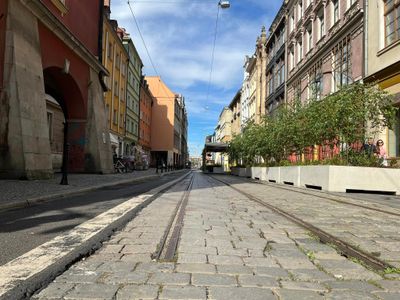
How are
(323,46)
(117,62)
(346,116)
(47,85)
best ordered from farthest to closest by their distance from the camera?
1. (117,62)
2. (323,46)
3. (47,85)
4. (346,116)

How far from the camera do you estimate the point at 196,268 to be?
4.30m

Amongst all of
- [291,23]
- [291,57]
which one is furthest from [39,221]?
[291,23]

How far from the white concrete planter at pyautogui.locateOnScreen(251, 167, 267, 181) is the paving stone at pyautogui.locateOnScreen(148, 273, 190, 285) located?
25.0 meters

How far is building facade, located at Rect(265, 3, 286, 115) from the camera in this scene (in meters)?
42.4

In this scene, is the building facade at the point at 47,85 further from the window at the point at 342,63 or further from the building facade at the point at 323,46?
the window at the point at 342,63

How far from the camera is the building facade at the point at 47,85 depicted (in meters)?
14.5

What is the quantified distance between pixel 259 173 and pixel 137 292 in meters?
27.5

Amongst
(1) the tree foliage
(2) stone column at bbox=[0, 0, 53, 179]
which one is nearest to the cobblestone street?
(2) stone column at bbox=[0, 0, 53, 179]

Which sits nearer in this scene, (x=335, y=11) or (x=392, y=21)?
(x=392, y=21)

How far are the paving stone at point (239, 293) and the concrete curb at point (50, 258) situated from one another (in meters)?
1.43

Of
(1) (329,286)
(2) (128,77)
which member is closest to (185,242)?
(1) (329,286)

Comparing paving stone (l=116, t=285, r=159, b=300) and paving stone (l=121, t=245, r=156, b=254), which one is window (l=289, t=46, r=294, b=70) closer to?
paving stone (l=121, t=245, r=156, b=254)

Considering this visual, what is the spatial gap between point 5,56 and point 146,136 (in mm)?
54105

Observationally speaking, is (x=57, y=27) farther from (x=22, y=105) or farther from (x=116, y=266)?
(x=116, y=266)
